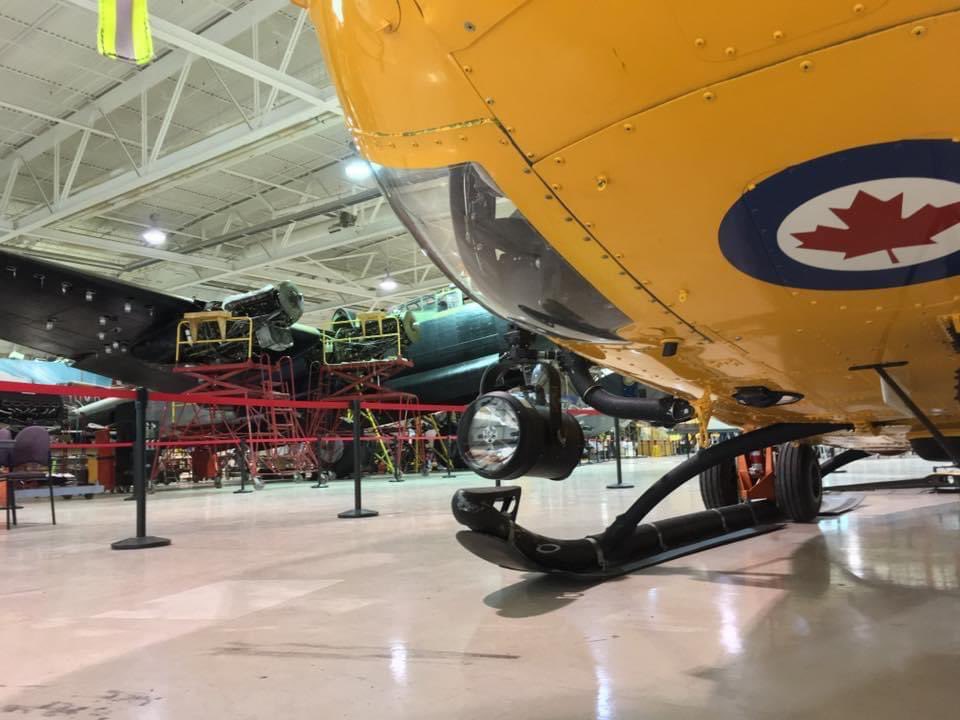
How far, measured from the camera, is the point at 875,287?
1434 millimetres

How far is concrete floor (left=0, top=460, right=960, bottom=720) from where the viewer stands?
5.19ft

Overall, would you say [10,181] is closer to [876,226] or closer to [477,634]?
[477,634]

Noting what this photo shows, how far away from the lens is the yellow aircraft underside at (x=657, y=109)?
952 millimetres

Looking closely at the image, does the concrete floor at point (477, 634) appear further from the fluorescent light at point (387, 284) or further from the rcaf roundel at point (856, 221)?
the fluorescent light at point (387, 284)

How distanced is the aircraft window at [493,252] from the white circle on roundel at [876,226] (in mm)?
525

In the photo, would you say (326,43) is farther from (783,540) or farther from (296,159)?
(296,159)

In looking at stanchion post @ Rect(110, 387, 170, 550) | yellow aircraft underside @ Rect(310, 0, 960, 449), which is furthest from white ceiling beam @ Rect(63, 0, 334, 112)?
yellow aircraft underside @ Rect(310, 0, 960, 449)

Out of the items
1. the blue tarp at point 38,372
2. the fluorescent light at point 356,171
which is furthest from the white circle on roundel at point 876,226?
the blue tarp at point 38,372

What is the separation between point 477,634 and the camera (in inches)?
85.0

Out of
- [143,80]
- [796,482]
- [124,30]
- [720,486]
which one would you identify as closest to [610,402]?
[720,486]

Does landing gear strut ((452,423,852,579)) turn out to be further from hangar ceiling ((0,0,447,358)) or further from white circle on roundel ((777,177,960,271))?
hangar ceiling ((0,0,447,358))

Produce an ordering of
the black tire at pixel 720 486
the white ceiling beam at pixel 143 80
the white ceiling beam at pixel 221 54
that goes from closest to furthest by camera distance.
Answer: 1. the black tire at pixel 720 486
2. the white ceiling beam at pixel 221 54
3. the white ceiling beam at pixel 143 80

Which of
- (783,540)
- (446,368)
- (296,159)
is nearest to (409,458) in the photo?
(446,368)

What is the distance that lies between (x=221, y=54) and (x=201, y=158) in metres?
2.55
